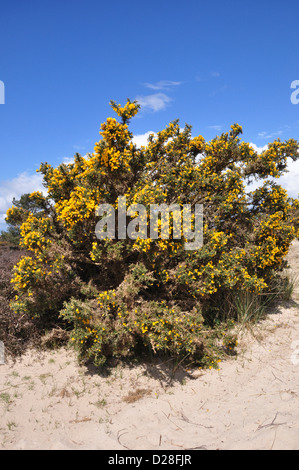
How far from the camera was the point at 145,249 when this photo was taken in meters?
3.93

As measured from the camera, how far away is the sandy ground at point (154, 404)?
115 inches

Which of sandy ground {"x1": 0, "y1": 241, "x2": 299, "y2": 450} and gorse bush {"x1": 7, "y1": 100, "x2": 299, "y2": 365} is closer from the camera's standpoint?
sandy ground {"x1": 0, "y1": 241, "x2": 299, "y2": 450}

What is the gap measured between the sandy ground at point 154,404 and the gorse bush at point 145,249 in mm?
409

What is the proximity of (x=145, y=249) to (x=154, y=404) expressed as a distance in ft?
6.38

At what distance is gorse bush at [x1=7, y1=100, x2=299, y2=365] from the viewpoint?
Result: 4.00 metres

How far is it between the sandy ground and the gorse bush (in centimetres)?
41

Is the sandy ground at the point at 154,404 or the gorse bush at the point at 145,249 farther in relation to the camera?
the gorse bush at the point at 145,249

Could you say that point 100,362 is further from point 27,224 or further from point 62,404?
point 27,224

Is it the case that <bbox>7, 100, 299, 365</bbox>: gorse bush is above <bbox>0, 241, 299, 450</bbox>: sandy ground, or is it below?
above

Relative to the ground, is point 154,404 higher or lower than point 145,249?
lower

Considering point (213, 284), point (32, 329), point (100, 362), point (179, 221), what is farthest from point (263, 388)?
point (32, 329)

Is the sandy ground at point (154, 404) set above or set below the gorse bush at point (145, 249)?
below

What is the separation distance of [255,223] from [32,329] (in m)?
4.44

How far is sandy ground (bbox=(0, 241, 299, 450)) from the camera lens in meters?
2.93
